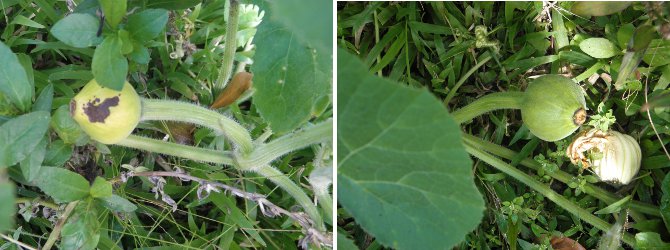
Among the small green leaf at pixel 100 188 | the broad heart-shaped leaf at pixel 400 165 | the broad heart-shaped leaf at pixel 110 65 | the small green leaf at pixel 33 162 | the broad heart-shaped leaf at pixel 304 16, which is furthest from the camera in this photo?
the small green leaf at pixel 100 188

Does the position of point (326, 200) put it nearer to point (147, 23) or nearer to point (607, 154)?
point (147, 23)

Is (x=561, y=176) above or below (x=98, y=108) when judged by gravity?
below

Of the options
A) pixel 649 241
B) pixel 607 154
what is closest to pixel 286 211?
pixel 607 154

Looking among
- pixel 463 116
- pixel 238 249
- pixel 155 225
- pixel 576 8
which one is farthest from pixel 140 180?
pixel 576 8

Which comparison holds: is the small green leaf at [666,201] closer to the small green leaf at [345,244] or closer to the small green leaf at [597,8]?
the small green leaf at [597,8]

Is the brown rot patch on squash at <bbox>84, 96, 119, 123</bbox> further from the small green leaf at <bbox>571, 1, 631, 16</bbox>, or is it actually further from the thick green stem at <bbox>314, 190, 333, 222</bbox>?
the small green leaf at <bbox>571, 1, 631, 16</bbox>

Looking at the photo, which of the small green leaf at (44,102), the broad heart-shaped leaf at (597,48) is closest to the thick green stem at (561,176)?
the broad heart-shaped leaf at (597,48)

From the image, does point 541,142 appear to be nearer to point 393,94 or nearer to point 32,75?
point 393,94

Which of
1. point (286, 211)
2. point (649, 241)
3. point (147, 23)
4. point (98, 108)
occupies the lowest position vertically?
point (649, 241)
